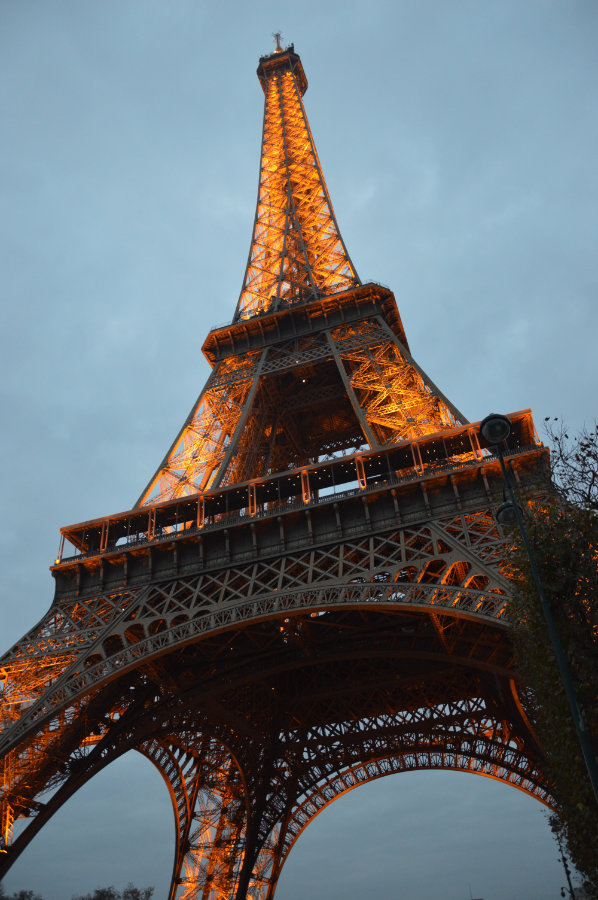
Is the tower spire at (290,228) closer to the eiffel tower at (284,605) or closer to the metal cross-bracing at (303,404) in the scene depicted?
the eiffel tower at (284,605)

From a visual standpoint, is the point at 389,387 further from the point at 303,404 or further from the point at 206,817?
the point at 206,817

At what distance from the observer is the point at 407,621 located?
22.0 metres

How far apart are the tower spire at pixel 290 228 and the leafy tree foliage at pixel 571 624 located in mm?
22319

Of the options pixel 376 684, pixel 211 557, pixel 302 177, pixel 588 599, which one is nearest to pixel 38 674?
pixel 211 557

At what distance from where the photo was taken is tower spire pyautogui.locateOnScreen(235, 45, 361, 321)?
113ft

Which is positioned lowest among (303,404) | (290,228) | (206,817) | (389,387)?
(206,817)

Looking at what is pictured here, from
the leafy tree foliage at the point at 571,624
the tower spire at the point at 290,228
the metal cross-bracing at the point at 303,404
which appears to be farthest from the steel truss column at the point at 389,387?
the leafy tree foliage at the point at 571,624

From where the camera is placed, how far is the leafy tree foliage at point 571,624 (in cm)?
1121

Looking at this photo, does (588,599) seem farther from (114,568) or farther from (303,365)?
(303,365)

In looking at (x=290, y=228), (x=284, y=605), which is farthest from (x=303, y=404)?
(x=284, y=605)

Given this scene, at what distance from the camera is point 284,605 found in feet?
60.7

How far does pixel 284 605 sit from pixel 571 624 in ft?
28.4

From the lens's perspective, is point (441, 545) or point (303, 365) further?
point (303, 365)

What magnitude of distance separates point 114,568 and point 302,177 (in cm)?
2930
